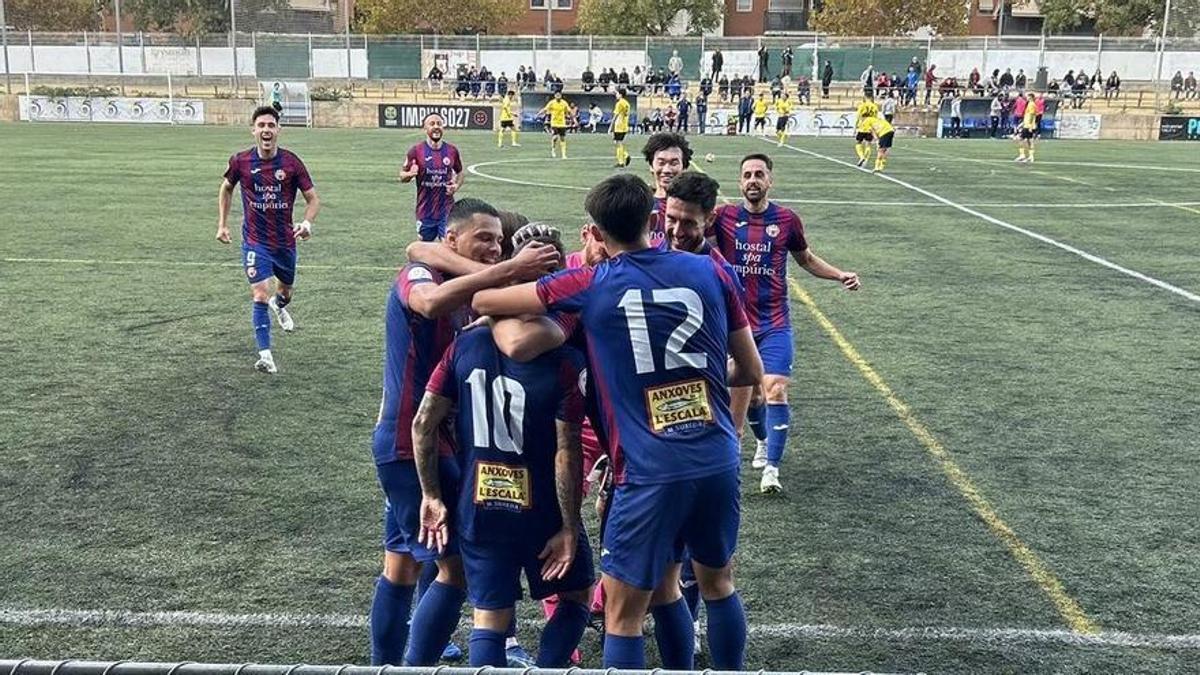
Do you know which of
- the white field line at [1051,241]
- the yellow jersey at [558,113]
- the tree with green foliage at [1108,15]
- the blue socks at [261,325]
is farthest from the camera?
the tree with green foliage at [1108,15]

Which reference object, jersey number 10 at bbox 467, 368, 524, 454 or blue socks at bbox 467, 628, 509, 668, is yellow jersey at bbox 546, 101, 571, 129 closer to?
jersey number 10 at bbox 467, 368, 524, 454

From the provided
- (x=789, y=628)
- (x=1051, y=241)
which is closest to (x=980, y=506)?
(x=789, y=628)

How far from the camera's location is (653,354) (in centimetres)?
398

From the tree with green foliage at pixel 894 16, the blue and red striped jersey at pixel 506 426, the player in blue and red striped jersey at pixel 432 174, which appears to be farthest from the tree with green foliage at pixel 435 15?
the blue and red striped jersey at pixel 506 426

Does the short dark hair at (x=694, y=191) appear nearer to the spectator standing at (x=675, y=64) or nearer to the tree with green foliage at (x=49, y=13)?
the spectator standing at (x=675, y=64)

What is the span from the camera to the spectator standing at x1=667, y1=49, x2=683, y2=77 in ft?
174

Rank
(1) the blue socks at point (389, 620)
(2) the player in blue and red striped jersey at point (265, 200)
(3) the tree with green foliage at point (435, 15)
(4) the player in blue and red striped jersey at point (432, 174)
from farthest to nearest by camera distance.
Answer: (3) the tree with green foliage at point (435, 15)
(4) the player in blue and red striped jersey at point (432, 174)
(2) the player in blue and red striped jersey at point (265, 200)
(1) the blue socks at point (389, 620)

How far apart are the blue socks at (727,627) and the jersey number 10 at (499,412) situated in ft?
3.35

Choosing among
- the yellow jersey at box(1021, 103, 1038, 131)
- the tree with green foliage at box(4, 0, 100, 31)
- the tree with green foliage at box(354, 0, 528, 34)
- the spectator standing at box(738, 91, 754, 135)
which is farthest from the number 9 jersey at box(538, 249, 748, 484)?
the tree with green foliage at box(4, 0, 100, 31)

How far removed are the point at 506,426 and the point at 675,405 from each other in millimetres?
619

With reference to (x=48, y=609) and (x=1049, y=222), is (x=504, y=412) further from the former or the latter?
(x=1049, y=222)

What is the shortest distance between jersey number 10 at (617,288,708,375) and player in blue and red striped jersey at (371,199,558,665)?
2.26 feet

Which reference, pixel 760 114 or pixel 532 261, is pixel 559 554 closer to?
pixel 532 261

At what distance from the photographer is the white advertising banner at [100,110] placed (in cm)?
4938
